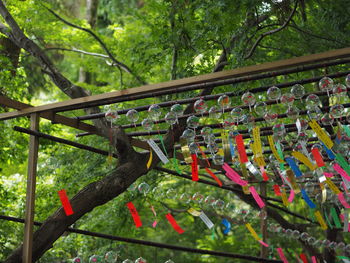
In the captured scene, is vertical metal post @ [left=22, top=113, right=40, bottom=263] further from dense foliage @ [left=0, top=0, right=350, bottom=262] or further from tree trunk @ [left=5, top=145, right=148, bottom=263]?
dense foliage @ [left=0, top=0, right=350, bottom=262]

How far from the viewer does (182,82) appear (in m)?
3.31

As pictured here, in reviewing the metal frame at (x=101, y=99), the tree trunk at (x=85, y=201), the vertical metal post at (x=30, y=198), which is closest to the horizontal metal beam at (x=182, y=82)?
the metal frame at (x=101, y=99)

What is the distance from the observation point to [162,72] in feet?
29.8

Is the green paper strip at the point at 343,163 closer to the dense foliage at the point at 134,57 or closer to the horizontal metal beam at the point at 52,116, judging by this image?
the dense foliage at the point at 134,57

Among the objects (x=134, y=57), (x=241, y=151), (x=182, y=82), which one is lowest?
(x=241, y=151)

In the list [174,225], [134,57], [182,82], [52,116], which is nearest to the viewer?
[182,82]

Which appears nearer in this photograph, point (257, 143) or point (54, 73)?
point (257, 143)

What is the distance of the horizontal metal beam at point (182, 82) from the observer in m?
2.90

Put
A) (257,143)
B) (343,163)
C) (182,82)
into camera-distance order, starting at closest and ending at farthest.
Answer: (182,82), (257,143), (343,163)

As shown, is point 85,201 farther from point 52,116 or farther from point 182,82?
point 182,82

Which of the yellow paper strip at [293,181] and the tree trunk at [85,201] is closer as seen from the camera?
the tree trunk at [85,201]

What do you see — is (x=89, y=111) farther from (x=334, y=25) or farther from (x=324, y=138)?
(x=334, y=25)

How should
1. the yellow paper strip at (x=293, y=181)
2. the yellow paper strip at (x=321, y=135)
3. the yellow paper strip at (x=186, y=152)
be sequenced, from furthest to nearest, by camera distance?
the yellow paper strip at (x=293, y=181)
the yellow paper strip at (x=186, y=152)
the yellow paper strip at (x=321, y=135)

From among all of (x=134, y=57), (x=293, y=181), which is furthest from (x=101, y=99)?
(x=134, y=57)
